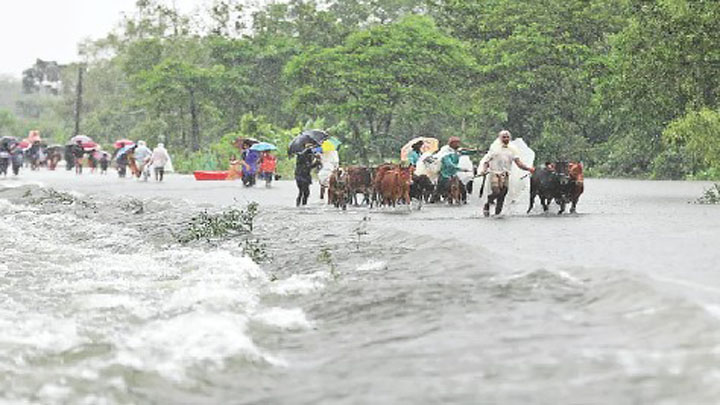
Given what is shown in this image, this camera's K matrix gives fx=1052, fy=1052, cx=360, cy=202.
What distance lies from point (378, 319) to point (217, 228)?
27.6 ft

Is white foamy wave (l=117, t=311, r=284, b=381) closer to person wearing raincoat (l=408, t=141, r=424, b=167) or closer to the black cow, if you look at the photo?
the black cow

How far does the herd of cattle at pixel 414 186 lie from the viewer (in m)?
20.1

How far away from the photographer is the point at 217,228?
17.0 m

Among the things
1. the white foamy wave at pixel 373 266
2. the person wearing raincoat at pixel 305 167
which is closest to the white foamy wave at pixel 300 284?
the white foamy wave at pixel 373 266

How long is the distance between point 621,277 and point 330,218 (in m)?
10.3

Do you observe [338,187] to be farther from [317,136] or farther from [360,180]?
[317,136]

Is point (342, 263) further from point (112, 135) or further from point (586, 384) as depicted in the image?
point (112, 135)

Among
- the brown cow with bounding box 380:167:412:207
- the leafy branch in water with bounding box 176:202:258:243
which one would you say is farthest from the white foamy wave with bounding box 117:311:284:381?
the brown cow with bounding box 380:167:412:207

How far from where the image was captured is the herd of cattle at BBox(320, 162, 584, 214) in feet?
65.9

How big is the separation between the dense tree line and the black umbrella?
823cm

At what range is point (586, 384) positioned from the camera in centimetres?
631

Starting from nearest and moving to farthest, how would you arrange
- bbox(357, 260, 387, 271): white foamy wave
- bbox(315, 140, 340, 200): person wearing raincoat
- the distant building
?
bbox(357, 260, 387, 271): white foamy wave → bbox(315, 140, 340, 200): person wearing raincoat → the distant building

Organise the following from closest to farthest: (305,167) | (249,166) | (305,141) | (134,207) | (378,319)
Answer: (378,319) < (305,167) < (134,207) < (305,141) < (249,166)

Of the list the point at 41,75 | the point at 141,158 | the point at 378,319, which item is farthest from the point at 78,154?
the point at 41,75
